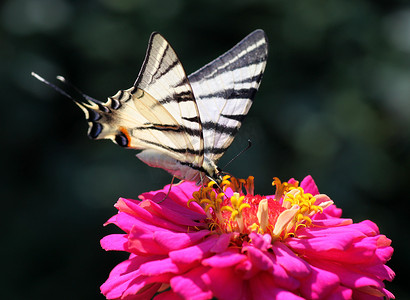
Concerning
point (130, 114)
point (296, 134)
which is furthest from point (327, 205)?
point (296, 134)

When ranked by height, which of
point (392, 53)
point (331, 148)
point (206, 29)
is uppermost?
point (206, 29)

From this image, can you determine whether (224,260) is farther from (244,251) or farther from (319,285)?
(319,285)

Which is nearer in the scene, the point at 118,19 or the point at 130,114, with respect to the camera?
the point at 130,114

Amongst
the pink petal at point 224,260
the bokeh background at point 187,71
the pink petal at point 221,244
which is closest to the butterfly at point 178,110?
the pink petal at point 221,244

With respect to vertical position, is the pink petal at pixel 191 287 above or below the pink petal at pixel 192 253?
below

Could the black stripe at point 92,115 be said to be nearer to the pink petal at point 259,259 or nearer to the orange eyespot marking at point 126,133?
the orange eyespot marking at point 126,133

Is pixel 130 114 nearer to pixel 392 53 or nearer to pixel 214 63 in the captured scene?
pixel 214 63
